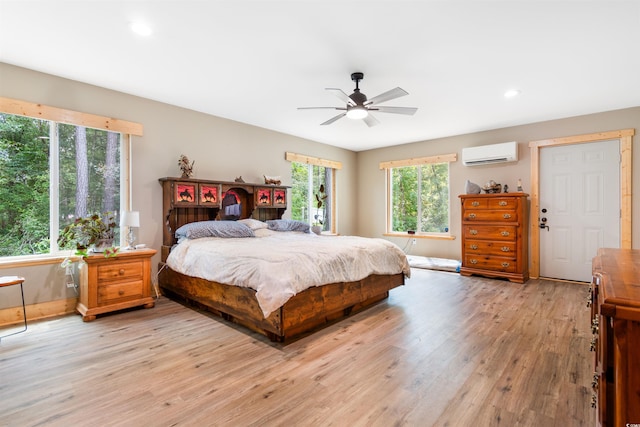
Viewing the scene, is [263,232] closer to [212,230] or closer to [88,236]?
[212,230]

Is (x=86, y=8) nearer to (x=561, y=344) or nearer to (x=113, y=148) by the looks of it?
(x=113, y=148)

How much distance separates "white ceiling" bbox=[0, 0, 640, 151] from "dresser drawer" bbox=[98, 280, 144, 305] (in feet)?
7.37

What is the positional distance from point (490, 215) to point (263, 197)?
12.2 ft

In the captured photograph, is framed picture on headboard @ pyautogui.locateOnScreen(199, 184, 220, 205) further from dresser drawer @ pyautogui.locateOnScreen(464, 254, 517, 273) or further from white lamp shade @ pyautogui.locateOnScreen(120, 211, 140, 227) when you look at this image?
dresser drawer @ pyautogui.locateOnScreen(464, 254, 517, 273)

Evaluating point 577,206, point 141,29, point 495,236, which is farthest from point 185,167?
point 577,206

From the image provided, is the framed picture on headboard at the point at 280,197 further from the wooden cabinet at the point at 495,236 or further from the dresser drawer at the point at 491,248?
the dresser drawer at the point at 491,248

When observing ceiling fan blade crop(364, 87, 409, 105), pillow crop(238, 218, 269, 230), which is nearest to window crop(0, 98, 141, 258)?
pillow crop(238, 218, 269, 230)

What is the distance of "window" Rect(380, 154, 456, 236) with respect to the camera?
6156 mm

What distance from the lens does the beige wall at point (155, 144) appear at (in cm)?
317

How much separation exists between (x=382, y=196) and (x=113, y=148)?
5.16m

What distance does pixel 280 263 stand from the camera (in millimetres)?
2568

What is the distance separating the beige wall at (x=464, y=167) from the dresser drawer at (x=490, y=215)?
0.70 meters

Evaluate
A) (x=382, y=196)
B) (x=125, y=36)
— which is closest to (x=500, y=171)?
(x=382, y=196)

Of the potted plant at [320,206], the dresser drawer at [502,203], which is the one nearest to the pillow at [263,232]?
the potted plant at [320,206]
